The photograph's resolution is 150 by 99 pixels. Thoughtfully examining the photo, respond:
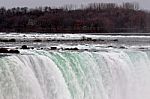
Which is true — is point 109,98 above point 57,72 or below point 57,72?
below

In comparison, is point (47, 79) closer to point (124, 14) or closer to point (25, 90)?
point (25, 90)

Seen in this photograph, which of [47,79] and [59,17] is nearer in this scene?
[47,79]

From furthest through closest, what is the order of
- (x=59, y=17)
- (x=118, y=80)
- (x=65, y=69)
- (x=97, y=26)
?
(x=59, y=17), (x=97, y=26), (x=118, y=80), (x=65, y=69)

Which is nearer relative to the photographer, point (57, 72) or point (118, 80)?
point (57, 72)

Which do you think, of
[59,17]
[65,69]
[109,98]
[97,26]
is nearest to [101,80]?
[109,98]

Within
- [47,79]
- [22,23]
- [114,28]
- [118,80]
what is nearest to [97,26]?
[114,28]

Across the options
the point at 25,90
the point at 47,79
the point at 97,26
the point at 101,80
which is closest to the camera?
the point at 25,90

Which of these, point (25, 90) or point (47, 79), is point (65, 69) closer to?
point (47, 79)
